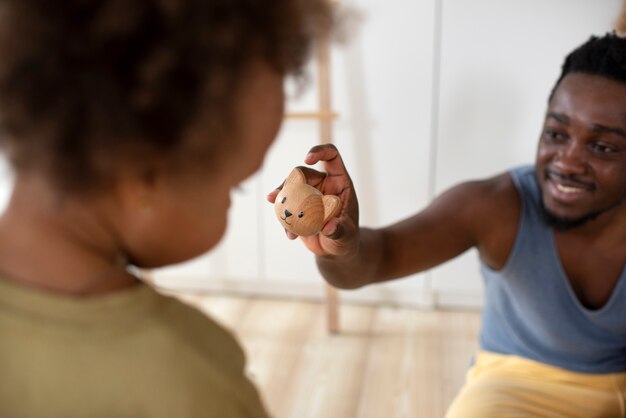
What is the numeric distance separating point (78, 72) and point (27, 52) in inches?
1.2

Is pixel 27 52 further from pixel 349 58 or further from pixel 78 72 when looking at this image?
pixel 349 58

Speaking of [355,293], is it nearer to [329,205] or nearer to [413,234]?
[413,234]

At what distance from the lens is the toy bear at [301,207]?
2.36 ft

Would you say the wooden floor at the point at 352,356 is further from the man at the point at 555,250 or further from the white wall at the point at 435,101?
the man at the point at 555,250

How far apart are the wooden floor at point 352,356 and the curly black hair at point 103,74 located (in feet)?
3.88

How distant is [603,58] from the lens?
0.96m

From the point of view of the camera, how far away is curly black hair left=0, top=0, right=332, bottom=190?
33cm

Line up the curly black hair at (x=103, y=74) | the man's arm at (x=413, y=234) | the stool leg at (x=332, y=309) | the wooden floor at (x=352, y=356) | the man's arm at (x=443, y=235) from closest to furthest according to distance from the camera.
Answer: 1. the curly black hair at (x=103, y=74)
2. the man's arm at (x=413, y=234)
3. the man's arm at (x=443, y=235)
4. the wooden floor at (x=352, y=356)
5. the stool leg at (x=332, y=309)

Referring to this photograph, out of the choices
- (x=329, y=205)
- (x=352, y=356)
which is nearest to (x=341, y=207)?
(x=329, y=205)

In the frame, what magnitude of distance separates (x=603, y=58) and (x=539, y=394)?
0.54 metres

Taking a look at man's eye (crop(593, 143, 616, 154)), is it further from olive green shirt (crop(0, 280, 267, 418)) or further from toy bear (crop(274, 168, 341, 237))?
olive green shirt (crop(0, 280, 267, 418))

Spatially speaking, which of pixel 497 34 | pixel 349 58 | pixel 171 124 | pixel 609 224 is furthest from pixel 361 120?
pixel 171 124

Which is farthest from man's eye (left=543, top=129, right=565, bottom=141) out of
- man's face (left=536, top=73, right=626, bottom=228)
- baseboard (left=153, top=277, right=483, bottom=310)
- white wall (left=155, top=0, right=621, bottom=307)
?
baseboard (left=153, top=277, right=483, bottom=310)

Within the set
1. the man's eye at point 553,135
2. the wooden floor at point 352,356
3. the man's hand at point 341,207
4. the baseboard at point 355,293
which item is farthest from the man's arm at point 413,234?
the baseboard at point 355,293
